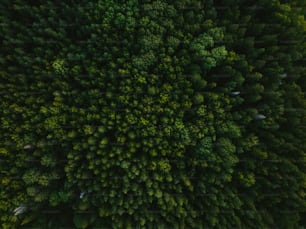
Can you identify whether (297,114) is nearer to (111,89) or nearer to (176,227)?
(176,227)

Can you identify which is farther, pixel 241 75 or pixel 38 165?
pixel 38 165

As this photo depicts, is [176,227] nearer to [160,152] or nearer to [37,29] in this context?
[160,152]

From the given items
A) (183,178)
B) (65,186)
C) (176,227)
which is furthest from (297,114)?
(65,186)

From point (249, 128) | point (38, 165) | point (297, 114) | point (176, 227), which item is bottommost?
point (176, 227)

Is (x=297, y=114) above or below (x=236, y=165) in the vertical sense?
above

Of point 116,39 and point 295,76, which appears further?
point 295,76

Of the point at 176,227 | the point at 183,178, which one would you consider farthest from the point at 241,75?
the point at 176,227
